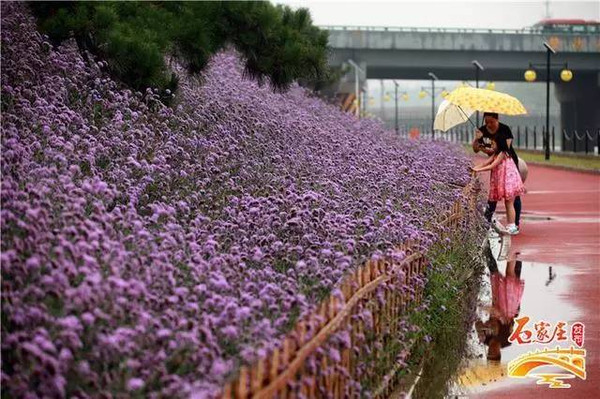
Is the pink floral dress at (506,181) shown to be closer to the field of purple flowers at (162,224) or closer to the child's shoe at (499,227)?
the child's shoe at (499,227)

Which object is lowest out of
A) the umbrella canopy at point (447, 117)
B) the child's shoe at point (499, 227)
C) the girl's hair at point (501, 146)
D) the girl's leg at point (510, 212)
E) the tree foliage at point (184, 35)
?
the child's shoe at point (499, 227)

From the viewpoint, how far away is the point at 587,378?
8.12 m

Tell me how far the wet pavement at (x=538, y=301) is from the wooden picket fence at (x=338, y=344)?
35.1 inches

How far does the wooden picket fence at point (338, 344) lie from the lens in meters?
4.54

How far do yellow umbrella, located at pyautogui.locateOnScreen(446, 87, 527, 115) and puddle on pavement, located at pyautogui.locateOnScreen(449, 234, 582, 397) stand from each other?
1830mm

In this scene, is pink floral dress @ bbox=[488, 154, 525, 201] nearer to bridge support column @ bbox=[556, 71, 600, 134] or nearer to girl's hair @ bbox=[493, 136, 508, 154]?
girl's hair @ bbox=[493, 136, 508, 154]

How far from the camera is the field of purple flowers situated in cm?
435

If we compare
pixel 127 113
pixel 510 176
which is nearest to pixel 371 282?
pixel 127 113

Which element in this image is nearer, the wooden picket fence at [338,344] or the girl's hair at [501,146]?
the wooden picket fence at [338,344]

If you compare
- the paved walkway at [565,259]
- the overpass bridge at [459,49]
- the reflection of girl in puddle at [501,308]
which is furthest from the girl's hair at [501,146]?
the overpass bridge at [459,49]

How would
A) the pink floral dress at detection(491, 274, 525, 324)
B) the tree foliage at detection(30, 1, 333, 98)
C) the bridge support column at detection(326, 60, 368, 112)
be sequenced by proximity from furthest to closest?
the bridge support column at detection(326, 60, 368, 112) < the tree foliage at detection(30, 1, 333, 98) < the pink floral dress at detection(491, 274, 525, 324)

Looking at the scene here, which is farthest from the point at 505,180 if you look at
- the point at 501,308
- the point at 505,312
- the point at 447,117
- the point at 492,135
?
the point at 505,312

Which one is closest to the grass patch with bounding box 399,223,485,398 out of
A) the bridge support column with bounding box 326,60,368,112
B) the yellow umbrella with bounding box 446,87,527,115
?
the yellow umbrella with bounding box 446,87,527,115

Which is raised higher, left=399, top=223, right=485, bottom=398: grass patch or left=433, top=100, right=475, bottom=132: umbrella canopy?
left=433, top=100, right=475, bottom=132: umbrella canopy
